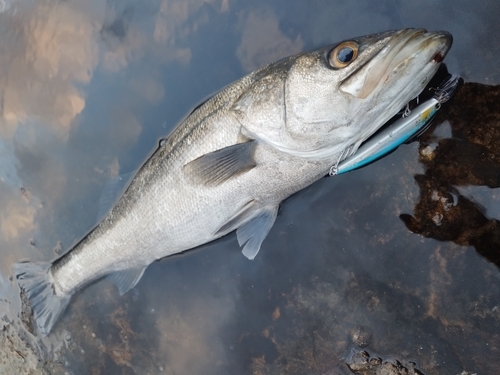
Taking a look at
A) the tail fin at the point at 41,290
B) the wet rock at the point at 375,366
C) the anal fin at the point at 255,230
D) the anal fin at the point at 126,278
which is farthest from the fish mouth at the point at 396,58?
the tail fin at the point at 41,290

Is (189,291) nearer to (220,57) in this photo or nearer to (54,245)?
(54,245)

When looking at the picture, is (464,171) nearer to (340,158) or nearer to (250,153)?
(340,158)

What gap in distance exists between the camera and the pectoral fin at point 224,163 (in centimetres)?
276

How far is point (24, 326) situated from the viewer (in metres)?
4.08

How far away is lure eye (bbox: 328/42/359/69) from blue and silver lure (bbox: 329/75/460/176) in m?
0.60

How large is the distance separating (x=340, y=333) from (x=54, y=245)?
2621mm

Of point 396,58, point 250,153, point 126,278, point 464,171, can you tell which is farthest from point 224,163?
point 464,171

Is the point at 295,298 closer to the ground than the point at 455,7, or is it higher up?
closer to the ground

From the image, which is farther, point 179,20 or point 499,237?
point 179,20

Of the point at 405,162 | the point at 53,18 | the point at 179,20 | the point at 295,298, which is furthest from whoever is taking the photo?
the point at 53,18

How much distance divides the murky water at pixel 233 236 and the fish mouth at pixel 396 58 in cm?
67

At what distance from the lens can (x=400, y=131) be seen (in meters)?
2.89

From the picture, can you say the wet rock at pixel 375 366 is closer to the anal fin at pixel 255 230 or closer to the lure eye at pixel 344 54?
the anal fin at pixel 255 230

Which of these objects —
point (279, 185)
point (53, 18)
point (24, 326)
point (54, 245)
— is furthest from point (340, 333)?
point (53, 18)
